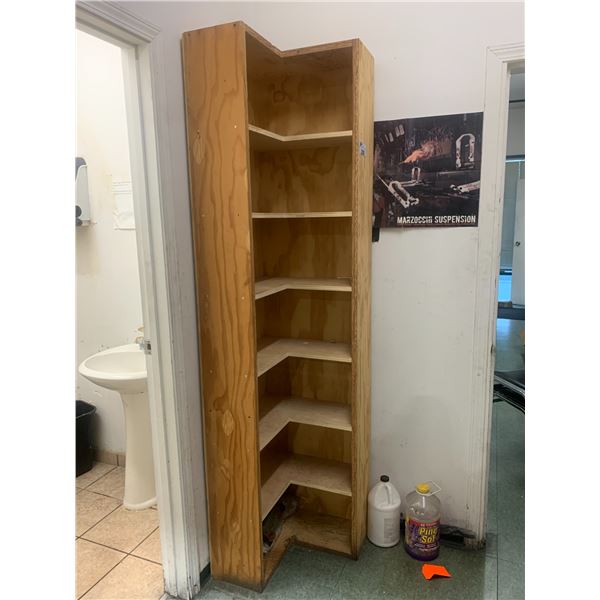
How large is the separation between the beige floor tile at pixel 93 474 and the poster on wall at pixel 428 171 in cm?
227

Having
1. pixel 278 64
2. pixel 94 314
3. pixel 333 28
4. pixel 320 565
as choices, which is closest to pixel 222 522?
pixel 320 565

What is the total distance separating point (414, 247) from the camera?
192cm

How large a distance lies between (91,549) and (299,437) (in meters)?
1.13

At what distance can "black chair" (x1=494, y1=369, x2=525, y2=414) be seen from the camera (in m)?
2.60

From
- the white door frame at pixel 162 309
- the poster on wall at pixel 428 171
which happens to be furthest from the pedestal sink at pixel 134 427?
the poster on wall at pixel 428 171

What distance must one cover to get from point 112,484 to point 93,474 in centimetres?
19

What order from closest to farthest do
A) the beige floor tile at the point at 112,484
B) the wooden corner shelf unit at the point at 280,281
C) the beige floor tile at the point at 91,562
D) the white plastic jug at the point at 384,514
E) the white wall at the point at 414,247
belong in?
1. the wooden corner shelf unit at the point at 280,281
2. the white wall at the point at 414,247
3. the beige floor tile at the point at 91,562
4. the white plastic jug at the point at 384,514
5. the beige floor tile at the point at 112,484

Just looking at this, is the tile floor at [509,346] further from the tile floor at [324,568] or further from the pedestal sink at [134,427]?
the pedestal sink at [134,427]

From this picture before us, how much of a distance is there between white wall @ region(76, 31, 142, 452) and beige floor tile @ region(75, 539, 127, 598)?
0.71 metres

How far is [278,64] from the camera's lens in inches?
70.1

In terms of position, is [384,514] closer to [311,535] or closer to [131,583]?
[311,535]

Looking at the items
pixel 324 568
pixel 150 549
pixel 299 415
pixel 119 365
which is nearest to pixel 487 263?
pixel 299 415

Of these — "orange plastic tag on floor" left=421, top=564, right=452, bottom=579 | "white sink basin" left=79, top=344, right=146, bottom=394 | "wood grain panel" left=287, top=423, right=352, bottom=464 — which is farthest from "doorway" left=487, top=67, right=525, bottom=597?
"white sink basin" left=79, top=344, right=146, bottom=394

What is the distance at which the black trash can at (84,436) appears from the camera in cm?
267
